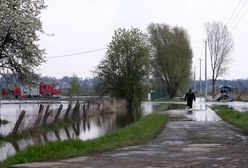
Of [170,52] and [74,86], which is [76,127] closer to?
[170,52]

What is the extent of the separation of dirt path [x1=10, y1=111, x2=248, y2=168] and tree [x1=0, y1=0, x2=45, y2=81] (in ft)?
48.6

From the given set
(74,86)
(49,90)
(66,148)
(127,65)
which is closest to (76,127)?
(127,65)

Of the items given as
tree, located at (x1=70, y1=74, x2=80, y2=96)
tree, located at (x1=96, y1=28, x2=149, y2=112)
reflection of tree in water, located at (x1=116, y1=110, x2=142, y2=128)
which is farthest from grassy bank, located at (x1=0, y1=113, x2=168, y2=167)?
tree, located at (x1=70, y1=74, x2=80, y2=96)

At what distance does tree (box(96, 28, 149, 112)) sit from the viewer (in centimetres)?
5259

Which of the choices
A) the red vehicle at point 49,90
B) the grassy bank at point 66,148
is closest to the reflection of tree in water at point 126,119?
the grassy bank at point 66,148

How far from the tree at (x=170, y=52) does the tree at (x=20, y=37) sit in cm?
6070

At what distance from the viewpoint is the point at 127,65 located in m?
52.9

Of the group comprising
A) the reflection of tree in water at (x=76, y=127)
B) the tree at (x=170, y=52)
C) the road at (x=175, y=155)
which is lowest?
the reflection of tree in water at (x=76, y=127)

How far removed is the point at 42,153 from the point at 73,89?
263 ft

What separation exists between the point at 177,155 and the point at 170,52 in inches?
3186

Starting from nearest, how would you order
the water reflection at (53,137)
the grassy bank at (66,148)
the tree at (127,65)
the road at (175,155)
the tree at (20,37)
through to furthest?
1. the road at (175,155)
2. the grassy bank at (66,148)
3. the water reflection at (53,137)
4. the tree at (20,37)
5. the tree at (127,65)

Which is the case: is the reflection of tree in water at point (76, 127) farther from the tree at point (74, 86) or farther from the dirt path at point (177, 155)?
the tree at point (74, 86)

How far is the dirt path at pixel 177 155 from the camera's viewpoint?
13.6 metres

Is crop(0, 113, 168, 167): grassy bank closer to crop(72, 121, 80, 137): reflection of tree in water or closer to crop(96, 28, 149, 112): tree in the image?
crop(72, 121, 80, 137): reflection of tree in water
